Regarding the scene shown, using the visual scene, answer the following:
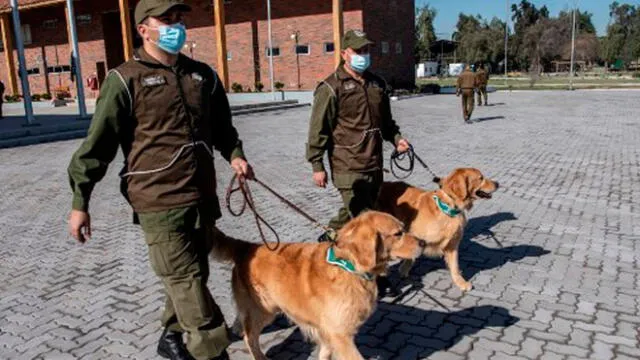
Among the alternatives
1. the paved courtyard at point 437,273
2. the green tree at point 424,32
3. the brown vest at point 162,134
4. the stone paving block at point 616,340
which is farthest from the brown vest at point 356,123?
the green tree at point 424,32

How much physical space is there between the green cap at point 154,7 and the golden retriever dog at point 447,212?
2.91 m

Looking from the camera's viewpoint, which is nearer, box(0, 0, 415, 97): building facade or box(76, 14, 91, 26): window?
box(0, 0, 415, 97): building facade

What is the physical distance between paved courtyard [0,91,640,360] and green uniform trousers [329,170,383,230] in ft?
2.82

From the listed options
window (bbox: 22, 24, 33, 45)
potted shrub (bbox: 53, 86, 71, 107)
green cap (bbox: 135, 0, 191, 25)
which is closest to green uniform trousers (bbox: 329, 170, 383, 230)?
green cap (bbox: 135, 0, 191, 25)

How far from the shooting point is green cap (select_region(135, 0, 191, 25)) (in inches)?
120

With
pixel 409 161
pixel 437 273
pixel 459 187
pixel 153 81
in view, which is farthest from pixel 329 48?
pixel 153 81

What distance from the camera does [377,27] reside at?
32.3 meters

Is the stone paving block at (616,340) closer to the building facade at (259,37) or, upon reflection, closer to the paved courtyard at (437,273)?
the paved courtyard at (437,273)

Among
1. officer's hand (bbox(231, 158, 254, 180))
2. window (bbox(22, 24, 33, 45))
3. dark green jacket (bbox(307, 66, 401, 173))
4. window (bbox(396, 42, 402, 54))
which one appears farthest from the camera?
window (bbox(22, 24, 33, 45))

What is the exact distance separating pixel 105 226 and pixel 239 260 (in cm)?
468

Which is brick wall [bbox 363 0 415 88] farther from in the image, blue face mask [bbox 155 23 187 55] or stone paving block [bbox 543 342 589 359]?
blue face mask [bbox 155 23 187 55]

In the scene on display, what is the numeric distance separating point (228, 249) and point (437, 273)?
2.61 metres

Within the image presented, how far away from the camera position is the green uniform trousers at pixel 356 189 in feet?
15.5

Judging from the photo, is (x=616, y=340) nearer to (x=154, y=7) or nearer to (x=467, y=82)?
(x=154, y=7)
